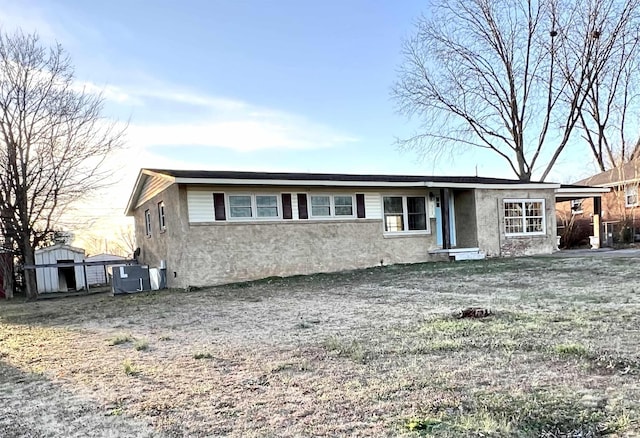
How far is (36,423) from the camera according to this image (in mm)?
2891

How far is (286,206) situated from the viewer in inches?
531

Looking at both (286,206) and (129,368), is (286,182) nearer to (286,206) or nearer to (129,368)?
(286,206)

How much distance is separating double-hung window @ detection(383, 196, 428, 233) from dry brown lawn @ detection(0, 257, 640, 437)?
7.70m

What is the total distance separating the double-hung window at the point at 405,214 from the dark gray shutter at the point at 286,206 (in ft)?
11.2

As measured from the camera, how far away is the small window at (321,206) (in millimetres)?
13961

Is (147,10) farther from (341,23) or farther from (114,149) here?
(114,149)

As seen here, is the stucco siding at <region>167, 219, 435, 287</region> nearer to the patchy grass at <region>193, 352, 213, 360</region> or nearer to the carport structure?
the carport structure

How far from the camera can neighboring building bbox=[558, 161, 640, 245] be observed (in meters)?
21.1

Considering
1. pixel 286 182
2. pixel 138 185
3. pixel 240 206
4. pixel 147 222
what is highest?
pixel 138 185

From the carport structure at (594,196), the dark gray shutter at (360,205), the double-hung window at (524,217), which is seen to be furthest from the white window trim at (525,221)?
the dark gray shutter at (360,205)

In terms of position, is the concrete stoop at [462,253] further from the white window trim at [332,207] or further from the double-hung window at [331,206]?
the double-hung window at [331,206]

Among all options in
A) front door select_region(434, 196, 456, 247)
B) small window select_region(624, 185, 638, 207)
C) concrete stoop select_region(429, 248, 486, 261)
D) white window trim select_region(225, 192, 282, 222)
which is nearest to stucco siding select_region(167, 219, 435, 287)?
white window trim select_region(225, 192, 282, 222)

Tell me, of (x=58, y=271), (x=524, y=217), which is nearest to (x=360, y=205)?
(x=524, y=217)

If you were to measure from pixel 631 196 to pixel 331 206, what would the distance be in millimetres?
Result: 17177
